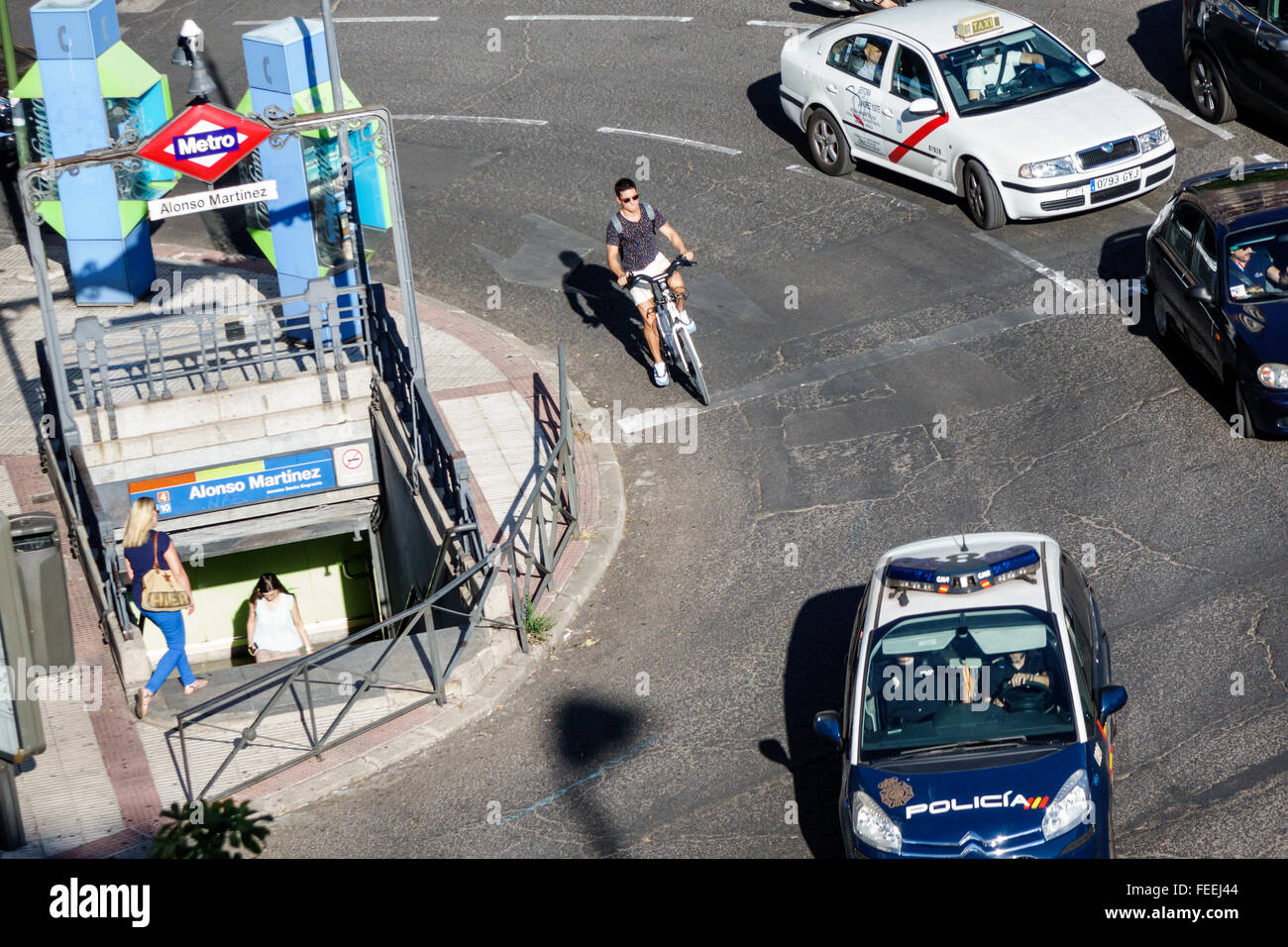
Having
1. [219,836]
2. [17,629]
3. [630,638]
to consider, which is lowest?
[630,638]

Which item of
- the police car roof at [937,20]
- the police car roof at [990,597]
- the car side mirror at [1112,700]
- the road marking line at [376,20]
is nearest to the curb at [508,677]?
the police car roof at [990,597]

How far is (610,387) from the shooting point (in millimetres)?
14516

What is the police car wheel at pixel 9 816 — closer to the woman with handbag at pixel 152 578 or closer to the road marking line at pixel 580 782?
the woman with handbag at pixel 152 578

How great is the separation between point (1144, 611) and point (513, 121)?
1188 centimetres

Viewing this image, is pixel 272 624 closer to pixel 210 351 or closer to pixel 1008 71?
pixel 210 351

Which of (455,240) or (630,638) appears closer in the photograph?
(630,638)

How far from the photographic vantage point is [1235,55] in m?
17.2

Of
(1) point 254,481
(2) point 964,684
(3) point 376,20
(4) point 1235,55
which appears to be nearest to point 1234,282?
(2) point 964,684

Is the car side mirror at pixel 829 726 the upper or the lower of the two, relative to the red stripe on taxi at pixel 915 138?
lower

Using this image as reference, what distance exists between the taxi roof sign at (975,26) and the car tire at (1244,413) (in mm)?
5977

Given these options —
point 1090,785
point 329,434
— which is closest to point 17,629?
point 1090,785

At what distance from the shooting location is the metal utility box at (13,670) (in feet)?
24.3

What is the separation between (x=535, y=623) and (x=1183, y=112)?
37.0 ft

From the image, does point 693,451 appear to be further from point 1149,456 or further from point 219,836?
point 219,836
